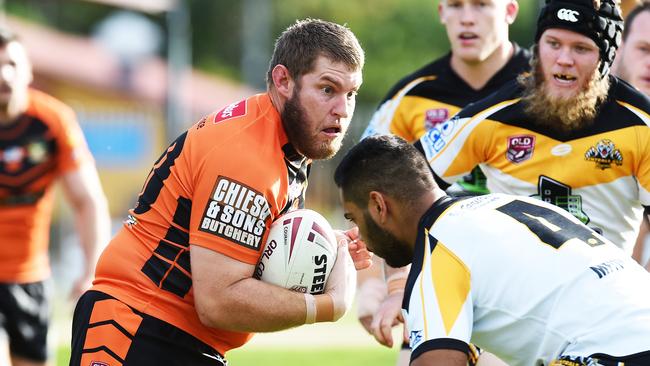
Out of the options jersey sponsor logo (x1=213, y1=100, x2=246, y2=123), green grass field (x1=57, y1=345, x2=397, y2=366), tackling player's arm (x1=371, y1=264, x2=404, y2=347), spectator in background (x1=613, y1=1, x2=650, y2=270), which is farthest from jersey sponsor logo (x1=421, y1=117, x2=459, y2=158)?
green grass field (x1=57, y1=345, x2=397, y2=366)

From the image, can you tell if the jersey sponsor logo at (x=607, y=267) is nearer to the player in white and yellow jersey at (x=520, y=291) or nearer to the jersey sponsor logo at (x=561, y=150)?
the player in white and yellow jersey at (x=520, y=291)

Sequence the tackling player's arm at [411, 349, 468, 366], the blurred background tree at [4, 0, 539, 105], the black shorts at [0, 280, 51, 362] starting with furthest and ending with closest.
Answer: the blurred background tree at [4, 0, 539, 105], the black shorts at [0, 280, 51, 362], the tackling player's arm at [411, 349, 468, 366]

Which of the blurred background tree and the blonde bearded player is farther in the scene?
the blurred background tree

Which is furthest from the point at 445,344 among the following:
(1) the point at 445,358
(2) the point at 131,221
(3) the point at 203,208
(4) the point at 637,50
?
(4) the point at 637,50

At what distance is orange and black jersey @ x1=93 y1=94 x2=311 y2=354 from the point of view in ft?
14.7

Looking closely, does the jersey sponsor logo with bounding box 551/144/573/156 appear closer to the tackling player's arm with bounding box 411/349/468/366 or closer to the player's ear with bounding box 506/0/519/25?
the player's ear with bounding box 506/0/519/25

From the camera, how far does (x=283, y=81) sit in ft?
15.8

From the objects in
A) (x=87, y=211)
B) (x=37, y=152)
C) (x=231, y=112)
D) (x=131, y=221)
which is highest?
(x=231, y=112)

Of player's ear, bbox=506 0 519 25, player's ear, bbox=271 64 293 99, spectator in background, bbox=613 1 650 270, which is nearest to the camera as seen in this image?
player's ear, bbox=271 64 293 99

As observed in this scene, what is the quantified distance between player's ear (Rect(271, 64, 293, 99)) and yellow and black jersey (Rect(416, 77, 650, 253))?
Answer: 4.24 ft

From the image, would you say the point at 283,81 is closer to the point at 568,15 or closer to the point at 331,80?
the point at 331,80

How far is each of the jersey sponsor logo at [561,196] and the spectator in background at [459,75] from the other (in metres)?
1.30

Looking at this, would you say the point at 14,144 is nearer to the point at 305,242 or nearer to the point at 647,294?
the point at 305,242

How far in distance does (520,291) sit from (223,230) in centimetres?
124
